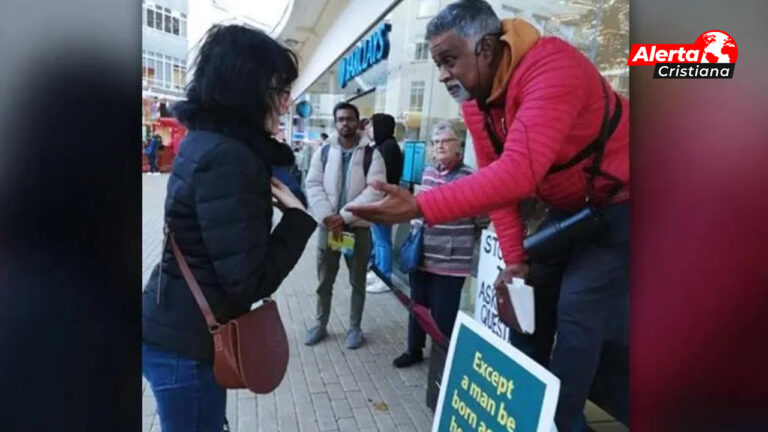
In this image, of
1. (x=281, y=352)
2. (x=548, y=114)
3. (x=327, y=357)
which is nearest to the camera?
(x=548, y=114)

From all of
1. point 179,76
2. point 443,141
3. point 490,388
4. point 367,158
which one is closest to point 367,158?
point 367,158

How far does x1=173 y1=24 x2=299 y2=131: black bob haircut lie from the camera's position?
880 millimetres

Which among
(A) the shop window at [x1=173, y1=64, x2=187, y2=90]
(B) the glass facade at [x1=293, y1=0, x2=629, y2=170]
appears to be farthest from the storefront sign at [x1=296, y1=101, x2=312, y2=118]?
(A) the shop window at [x1=173, y1=64, x2=187, y2=90]

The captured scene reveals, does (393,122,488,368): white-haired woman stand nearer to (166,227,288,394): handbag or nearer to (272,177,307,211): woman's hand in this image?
(272,177,307,211): woman's hand

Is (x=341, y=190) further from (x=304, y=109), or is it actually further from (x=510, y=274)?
(x=510, y=274)

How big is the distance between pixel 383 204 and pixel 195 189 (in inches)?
14.5

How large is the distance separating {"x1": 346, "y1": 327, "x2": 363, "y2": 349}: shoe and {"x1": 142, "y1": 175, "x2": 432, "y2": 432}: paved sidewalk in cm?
2

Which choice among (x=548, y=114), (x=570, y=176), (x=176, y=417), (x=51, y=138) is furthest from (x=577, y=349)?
(x=51, y=138)

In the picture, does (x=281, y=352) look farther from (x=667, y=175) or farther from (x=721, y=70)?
(x=721, y=70)

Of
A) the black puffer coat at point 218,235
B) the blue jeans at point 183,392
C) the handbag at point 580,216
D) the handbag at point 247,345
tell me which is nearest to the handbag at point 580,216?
the handbag at point 580,216

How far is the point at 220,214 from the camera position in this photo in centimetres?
88

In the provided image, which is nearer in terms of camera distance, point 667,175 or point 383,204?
point 383,204

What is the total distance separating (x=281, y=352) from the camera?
110cm

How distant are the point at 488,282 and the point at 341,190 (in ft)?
1.61
